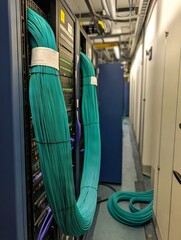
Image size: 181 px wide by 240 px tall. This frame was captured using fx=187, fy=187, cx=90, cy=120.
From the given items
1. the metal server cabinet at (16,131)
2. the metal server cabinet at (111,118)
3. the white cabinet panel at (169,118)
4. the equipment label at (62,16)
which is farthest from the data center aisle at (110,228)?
the equipment label at (62,16)

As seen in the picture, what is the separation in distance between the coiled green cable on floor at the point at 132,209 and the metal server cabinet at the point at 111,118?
1.47 ft

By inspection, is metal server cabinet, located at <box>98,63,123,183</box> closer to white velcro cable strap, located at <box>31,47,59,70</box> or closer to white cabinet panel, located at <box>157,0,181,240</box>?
white cabinet panel, located at <box>157,0,181,240</box>

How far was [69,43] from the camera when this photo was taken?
1.28m

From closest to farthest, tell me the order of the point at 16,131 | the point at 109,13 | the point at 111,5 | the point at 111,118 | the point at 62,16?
the point at 16,131, the point at 62,16, the point at 111,5, the point at 109,13, the point at 111,118

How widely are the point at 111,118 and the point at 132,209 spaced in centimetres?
131

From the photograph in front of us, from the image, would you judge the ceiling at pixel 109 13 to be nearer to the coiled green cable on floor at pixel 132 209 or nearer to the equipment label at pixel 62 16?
the equipment label at pixel 62 16

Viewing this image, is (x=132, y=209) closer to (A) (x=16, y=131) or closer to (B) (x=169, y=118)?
(B) (x=169, y=118)

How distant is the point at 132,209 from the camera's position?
2359mm

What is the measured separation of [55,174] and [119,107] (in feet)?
7.17

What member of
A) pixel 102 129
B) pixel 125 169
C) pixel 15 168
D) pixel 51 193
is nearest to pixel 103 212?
pixel 102 129

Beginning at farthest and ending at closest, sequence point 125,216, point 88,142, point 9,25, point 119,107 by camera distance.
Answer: point 119,107
point 125,216
point 88,142
point 9,25

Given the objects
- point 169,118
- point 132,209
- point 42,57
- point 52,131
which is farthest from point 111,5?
point 132,209

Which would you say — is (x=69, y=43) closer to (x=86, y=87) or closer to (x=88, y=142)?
(x=86, y=87)

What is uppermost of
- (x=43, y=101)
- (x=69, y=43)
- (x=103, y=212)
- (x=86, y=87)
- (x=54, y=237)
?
(x=69, y=43)
